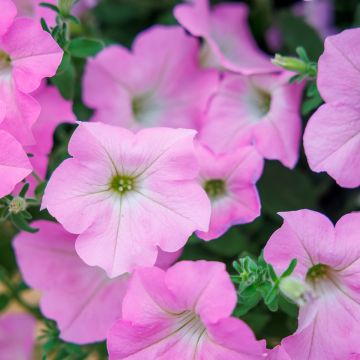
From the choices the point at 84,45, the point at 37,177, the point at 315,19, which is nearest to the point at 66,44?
the point at 84,45

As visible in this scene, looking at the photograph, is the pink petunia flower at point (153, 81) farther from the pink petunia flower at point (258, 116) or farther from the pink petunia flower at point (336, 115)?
the pink petunia flower at point (336, 115)

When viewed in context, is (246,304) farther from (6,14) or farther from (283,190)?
(6,14)

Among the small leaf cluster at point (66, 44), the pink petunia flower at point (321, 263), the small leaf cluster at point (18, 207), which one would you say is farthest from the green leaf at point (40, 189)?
the pink petunia flower at point (321, 263)

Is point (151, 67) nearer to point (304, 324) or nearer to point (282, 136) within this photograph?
point (282, 136)

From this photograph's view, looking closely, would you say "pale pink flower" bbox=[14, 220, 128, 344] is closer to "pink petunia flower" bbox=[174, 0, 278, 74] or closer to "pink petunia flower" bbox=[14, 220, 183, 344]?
"pink petunia flower" bbox=[14, 220, 183, 344]

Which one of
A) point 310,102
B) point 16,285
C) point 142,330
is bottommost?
point 16,285

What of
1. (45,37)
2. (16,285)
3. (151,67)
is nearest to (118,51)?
(151,67)
